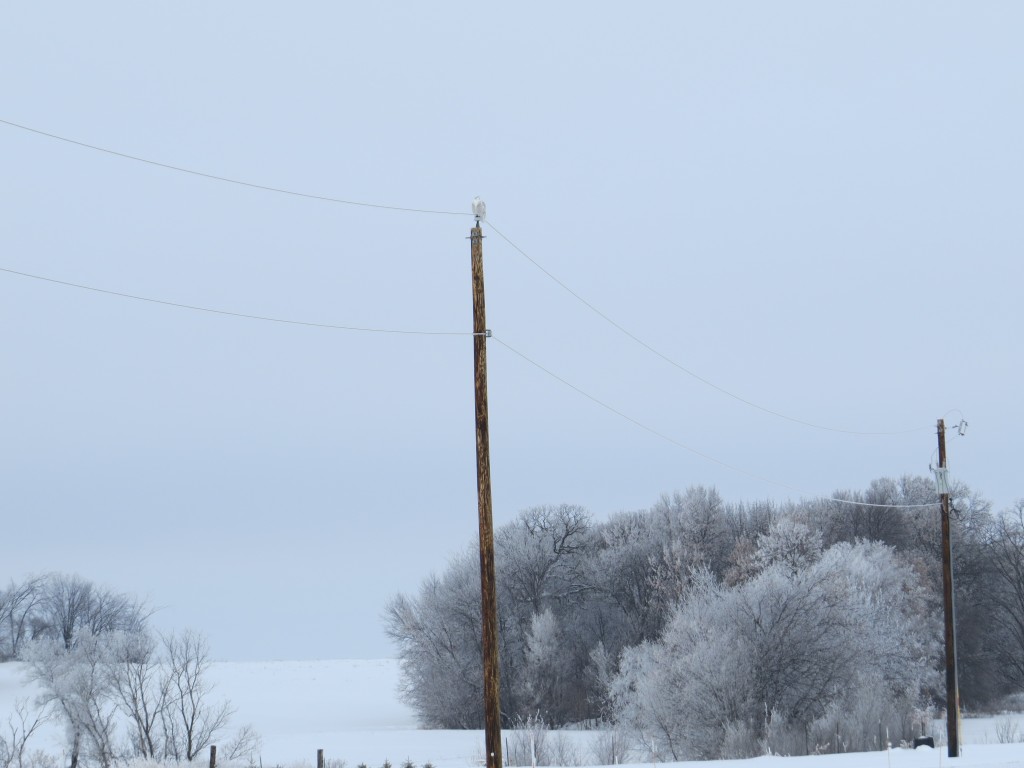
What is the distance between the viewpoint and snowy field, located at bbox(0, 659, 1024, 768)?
25203mm

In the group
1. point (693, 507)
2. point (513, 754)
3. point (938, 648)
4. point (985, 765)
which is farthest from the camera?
point (693, 507)

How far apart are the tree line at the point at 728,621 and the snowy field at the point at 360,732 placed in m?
3.03

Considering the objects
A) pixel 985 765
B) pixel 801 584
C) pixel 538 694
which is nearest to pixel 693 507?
pixel 538 694

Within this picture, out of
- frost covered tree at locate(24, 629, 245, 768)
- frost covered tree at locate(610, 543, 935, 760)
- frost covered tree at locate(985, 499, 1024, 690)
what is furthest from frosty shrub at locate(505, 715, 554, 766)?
frost covered tree at locate(985, 499, 1024, 690)

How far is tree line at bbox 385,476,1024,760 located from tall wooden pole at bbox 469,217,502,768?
15.6 metres

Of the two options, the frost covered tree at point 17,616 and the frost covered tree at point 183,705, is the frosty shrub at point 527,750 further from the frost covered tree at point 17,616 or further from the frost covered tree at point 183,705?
the frost covered tree at point 17,616

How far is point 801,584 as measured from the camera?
120 ft

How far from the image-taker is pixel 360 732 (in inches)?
1993

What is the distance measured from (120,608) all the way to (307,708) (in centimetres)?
2216

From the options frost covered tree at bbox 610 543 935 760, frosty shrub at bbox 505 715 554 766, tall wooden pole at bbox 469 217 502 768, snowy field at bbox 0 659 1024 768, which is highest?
tall wooden pole at bbox 469 217 502 768

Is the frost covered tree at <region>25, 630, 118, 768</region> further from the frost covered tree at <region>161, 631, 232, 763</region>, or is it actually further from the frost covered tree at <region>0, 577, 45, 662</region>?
the frost covered tree at <region>0, 577, 45, 662</region>

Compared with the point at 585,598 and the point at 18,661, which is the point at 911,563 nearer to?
the point at 585,598

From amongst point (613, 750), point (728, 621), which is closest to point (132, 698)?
point (613, 750)

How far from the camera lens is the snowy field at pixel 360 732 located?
25.2 metres
